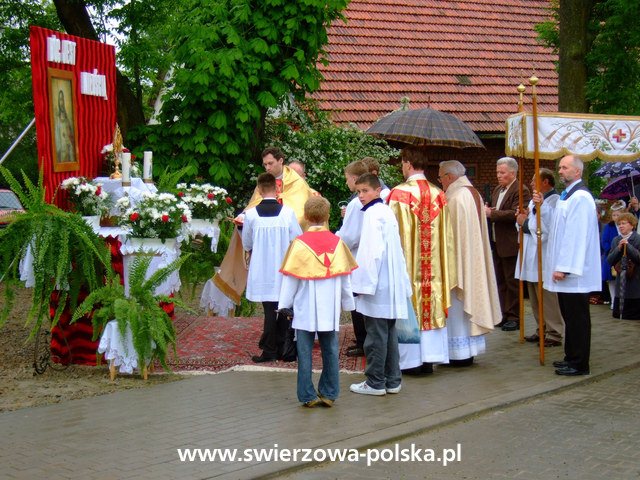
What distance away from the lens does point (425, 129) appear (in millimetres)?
9797

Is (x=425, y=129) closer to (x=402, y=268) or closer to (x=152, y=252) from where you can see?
(x=402, y=268)

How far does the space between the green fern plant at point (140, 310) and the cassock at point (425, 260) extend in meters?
2.16

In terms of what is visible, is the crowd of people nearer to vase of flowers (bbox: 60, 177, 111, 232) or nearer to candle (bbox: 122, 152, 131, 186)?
candle (bbox: 122, 152, 131, 186)

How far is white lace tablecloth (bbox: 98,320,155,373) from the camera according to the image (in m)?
8.88

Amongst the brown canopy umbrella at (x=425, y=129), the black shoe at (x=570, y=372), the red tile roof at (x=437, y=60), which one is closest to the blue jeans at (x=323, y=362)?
the black shoe at (x=570, y=372)

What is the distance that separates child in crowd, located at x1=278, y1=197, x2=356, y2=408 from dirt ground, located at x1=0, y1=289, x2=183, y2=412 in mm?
1789

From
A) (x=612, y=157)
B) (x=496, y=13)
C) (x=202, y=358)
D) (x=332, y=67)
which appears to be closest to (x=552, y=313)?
A: (x=612, y=157)

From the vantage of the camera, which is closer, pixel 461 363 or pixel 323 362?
pixel 323 362

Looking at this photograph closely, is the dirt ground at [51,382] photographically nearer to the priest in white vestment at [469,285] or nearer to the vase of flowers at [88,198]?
the vase of flowers at [88,198]

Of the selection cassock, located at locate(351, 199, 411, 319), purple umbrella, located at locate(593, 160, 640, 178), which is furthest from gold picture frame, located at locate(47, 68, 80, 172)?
purple umbrella, located at locate(593, 160, 640, 178)

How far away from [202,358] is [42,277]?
195 cm

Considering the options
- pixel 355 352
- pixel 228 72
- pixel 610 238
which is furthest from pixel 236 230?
pixel 610 238

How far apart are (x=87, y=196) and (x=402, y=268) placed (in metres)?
3.54

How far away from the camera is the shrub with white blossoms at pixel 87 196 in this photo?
9.87m
